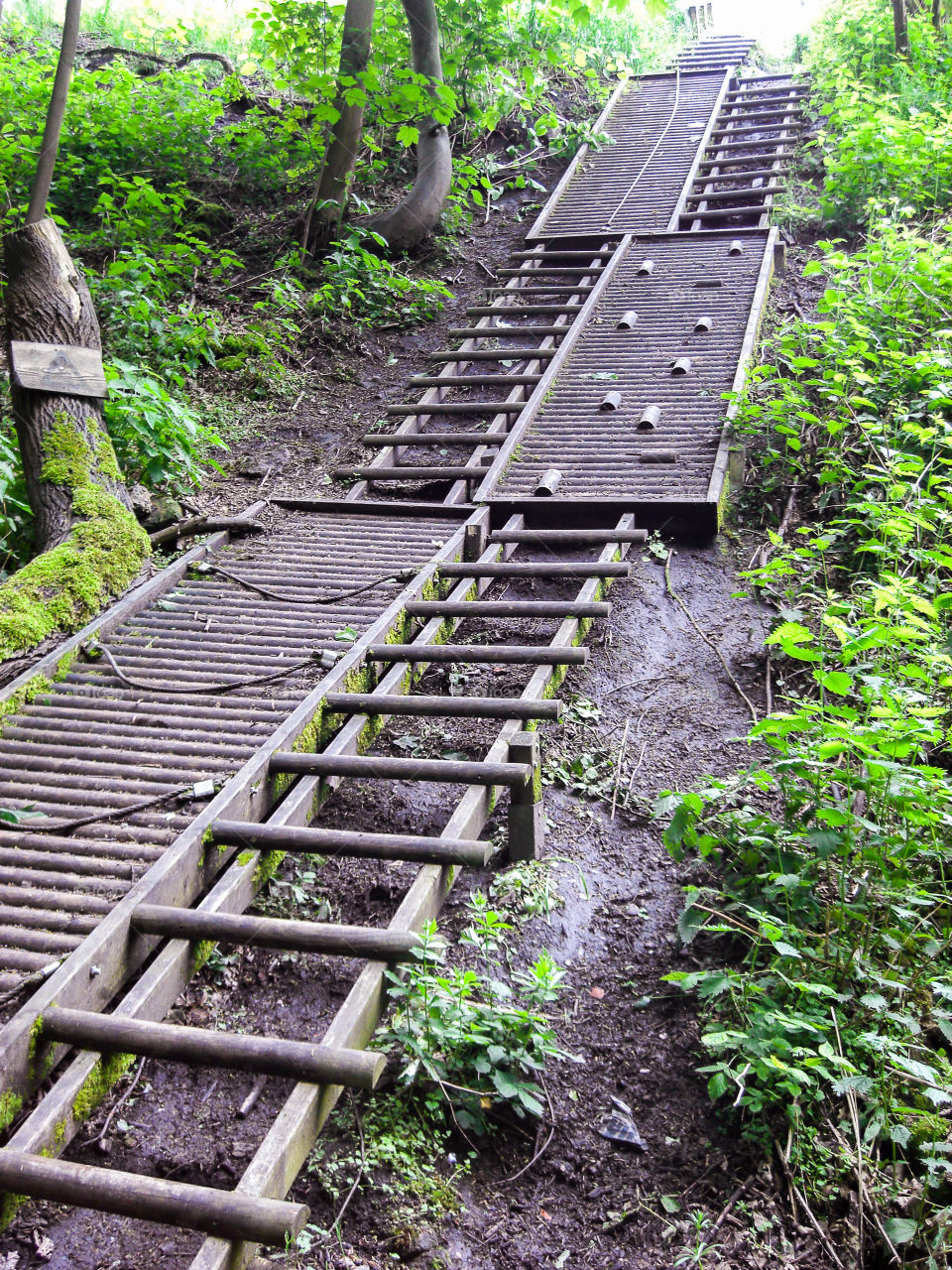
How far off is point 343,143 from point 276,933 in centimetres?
776

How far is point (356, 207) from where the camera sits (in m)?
9.29

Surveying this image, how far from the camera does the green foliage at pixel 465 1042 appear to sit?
2.48 m

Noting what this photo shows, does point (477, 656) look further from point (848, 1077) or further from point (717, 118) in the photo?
point (717, 118)

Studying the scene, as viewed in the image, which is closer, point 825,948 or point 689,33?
point 825,948

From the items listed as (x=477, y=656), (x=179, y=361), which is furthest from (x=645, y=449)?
(x=179, y=361)

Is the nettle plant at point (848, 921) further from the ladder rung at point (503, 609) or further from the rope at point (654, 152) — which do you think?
the rope at point (654, 152)

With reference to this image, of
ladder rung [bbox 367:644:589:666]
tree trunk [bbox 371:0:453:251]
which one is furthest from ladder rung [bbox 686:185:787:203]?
ladder rung [bbox 367:644:589:666]

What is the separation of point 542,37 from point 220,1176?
39.4 feet

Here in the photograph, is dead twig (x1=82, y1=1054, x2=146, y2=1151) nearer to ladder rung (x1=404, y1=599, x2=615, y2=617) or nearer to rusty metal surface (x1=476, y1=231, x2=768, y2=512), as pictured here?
ladder rung (x1=404, y1=599, x2=615, y2=617)

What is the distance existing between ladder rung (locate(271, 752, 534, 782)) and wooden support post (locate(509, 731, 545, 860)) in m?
0.10

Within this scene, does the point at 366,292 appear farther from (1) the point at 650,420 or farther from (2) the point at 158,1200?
(2) the point at 158,1200

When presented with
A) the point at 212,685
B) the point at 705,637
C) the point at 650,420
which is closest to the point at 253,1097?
the point at 212,685

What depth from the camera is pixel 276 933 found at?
100 inches

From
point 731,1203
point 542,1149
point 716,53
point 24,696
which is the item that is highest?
point 716,53
